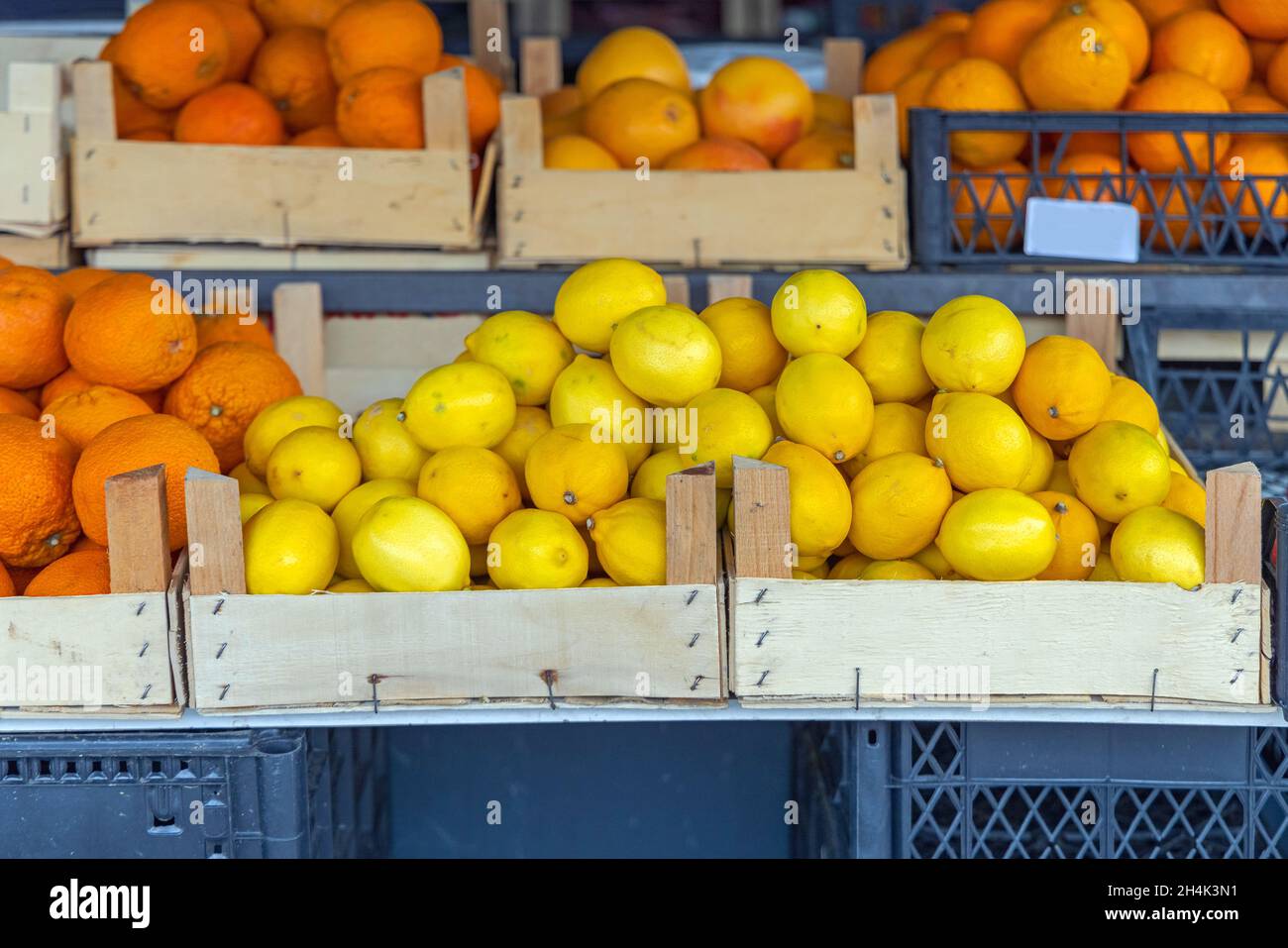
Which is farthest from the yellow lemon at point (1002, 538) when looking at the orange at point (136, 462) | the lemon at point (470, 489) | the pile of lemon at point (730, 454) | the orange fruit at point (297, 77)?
the orange fruit at point (297, 77)

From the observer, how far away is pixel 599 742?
224 centimetres

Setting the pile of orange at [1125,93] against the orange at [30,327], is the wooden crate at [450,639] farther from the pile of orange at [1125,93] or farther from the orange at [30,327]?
the pile of orange at [1125,93]

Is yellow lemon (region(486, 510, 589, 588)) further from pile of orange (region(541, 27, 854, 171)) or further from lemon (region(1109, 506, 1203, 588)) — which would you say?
pile of orange (region(541, 27, 854, 171))

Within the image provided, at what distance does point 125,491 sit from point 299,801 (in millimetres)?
367

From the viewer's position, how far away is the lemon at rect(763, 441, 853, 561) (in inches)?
57.3

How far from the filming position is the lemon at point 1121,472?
1.50m

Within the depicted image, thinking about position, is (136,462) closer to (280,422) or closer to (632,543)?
(280,422)

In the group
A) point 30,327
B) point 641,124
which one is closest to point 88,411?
point 30,327

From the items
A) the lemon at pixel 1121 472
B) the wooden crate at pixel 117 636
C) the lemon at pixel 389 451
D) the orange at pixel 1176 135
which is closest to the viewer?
the wooden crate at pixel 117 636

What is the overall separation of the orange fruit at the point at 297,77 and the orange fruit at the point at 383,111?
0.17m

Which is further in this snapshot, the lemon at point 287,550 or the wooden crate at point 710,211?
the wooden crate at point 710,211

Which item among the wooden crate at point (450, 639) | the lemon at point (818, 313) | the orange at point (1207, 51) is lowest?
the wooden crate at point (450, 639)

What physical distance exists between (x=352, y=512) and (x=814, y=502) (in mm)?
518

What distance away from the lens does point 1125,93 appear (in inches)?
92.9
